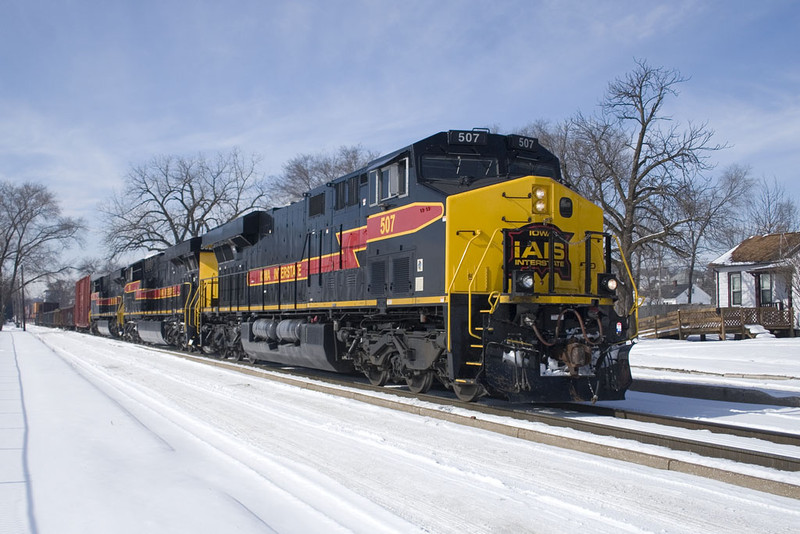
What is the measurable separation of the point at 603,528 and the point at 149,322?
25.8 m

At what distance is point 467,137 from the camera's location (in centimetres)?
956

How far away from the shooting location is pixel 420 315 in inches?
374

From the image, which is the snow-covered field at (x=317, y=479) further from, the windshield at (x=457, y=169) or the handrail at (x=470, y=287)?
the windshield at (x=457, y=169)

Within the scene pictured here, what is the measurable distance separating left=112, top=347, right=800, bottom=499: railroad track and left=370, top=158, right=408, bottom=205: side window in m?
3.10

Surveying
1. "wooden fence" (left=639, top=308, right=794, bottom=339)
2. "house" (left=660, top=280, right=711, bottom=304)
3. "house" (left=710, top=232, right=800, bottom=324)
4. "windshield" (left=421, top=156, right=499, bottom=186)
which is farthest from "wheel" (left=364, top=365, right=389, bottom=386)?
"house" (left=660, top=280, right=711, bottom=304)

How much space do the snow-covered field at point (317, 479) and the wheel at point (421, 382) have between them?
121 cm

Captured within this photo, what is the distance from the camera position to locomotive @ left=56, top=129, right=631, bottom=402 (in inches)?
327

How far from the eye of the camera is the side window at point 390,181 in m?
9.77

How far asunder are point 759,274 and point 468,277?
27.9 metres

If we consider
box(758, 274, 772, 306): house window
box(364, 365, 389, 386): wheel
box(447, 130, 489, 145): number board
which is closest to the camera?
box(447, 130, 489, 145): number board

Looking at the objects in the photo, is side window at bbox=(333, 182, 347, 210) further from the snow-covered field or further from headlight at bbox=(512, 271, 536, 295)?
headlight at bbox=(512, 271, 536, 295)

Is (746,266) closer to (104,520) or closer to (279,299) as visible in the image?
(279,299)

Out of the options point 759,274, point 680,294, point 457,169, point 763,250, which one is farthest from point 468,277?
point 680,294

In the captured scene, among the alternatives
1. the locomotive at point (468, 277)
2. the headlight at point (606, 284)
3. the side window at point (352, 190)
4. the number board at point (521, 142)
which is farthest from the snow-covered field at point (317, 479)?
the number board at point (521, 142)
